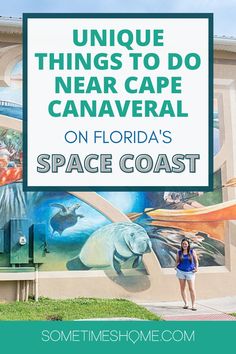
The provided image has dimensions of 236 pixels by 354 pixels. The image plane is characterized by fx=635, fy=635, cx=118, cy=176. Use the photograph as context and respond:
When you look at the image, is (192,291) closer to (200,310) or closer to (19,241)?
(200,310)

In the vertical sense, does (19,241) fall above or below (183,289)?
above

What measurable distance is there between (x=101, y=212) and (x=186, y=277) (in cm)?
186

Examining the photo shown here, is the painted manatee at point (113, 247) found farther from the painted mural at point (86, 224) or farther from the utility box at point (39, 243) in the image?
the utility box at point (39, 243)

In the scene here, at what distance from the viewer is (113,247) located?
11.1 metres

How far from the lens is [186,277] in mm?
11031

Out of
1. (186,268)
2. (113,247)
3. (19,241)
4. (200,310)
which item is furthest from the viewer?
(113,247)

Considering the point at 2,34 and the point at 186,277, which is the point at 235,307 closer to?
the point at 186,277

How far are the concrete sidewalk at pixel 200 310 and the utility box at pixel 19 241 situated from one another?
2179 millimetres

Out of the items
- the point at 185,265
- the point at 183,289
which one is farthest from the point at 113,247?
the point at 183,289

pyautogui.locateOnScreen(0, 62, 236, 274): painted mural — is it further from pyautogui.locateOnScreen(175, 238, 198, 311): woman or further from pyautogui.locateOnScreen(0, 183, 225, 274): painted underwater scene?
pyautogui.locateOnScreen(175, 238, 198, 311): woman

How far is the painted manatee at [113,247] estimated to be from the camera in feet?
36.2

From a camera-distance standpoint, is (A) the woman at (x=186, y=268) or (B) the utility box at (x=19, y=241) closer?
(B) the utility box at (x=19, y=241)

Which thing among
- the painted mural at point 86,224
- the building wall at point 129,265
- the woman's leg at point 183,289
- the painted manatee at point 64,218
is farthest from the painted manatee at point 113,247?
the woman's leg at point 183,289

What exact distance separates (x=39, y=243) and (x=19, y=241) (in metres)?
0.34
